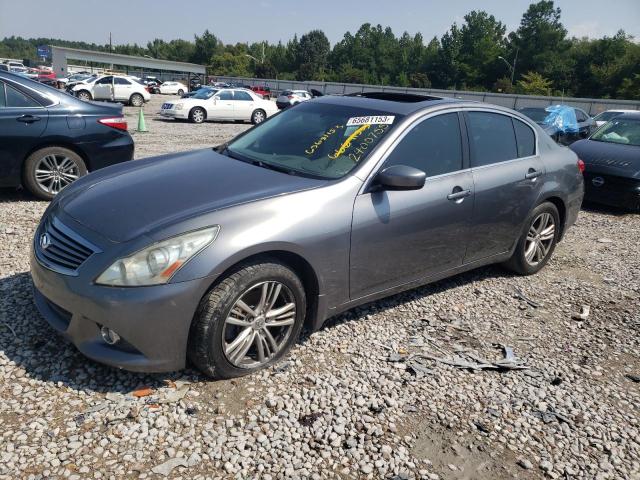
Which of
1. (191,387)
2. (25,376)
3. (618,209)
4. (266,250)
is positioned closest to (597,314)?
(266,250)

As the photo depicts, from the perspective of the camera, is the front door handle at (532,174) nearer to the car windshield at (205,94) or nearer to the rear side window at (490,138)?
the rear side window at (490,138)

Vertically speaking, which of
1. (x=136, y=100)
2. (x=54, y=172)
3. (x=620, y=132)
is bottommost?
(x=54, y=172)

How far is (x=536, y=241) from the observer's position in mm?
5098

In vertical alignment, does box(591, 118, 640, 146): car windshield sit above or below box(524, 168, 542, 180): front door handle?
above

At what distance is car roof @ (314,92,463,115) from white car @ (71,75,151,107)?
2779 cm

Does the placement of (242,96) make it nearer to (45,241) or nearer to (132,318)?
(45,241)

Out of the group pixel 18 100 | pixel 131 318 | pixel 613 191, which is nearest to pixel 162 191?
pixel 131 318

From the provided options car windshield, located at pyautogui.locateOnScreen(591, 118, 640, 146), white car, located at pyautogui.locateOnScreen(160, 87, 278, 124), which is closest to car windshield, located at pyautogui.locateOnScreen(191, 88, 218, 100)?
white car, located at pyautogui.locateOnScreen(160, 87, 278, 124)

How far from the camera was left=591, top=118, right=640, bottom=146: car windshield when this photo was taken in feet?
29.2

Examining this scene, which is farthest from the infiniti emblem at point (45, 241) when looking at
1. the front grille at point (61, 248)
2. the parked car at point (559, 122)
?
the parked car at point (559, 122)

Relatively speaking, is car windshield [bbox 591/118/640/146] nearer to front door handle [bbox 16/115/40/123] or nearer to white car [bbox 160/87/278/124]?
front door handle [bbox 16/115/40/123]

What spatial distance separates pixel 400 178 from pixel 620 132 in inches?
302

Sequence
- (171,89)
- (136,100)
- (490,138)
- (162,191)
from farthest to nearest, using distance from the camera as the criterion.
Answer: (171,89) → (136,100) → (490,138) → (162,191)

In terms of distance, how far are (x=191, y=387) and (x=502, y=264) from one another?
3382 millimetres
